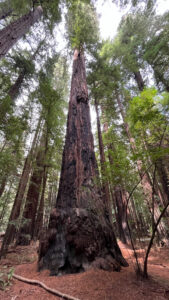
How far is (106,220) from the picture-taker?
2.64 m

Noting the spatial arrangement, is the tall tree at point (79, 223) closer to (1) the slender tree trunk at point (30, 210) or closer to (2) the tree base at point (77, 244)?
(2) the tree base at point (77, 244)

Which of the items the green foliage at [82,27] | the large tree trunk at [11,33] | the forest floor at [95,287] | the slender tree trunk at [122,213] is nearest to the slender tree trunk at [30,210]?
the forest floor at [95,287]

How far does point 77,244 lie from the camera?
2.17 meters

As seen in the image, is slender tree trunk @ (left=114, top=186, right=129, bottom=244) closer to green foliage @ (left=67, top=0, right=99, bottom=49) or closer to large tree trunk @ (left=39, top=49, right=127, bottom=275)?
large tree trunk @ (left=39, top=49, right=127, bottom=275)

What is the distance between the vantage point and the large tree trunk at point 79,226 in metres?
2.13

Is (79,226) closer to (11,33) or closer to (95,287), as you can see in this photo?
(95,287)

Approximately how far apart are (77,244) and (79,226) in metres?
0.27

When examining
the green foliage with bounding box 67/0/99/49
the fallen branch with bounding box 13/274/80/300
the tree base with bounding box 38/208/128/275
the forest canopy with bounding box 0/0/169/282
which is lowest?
the fallen branch with bounding box 13/274/80/300

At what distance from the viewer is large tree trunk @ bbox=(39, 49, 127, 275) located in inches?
84.0

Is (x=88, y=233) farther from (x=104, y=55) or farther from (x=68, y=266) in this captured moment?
(x=104, y=55)

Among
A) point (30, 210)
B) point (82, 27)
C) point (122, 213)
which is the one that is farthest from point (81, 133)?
point (82, 27)

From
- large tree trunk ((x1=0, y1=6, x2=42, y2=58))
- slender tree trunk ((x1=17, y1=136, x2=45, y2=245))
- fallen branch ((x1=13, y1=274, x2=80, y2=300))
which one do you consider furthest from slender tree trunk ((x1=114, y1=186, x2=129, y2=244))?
large tree trunk ((x1=0, y1=6, x2=42, y2=58))

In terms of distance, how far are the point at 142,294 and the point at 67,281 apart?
3.24 ft

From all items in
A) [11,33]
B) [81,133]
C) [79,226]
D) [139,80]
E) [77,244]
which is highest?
[139,80]
